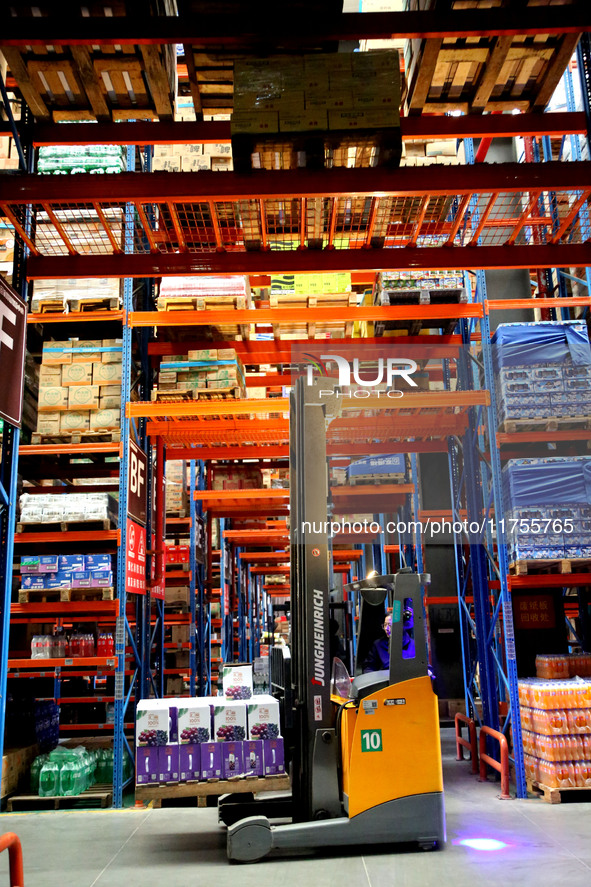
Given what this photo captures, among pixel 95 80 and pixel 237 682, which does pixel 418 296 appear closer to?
pixel 237 682

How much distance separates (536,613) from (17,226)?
27.7 ft

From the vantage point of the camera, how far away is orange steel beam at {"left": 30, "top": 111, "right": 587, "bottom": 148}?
5.42m

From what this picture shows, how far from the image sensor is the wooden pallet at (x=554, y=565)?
27.7ft

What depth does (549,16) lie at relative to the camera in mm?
4676

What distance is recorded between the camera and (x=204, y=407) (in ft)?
29.4

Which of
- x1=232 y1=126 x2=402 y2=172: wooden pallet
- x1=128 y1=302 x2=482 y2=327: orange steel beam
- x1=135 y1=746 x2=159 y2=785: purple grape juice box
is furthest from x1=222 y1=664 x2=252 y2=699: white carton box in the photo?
x1=232 y1=126 x2=402 y2=172: wooden pallet

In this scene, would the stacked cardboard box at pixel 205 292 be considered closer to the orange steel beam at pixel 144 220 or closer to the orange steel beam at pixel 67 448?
the orange steel beam at pixel 67 448

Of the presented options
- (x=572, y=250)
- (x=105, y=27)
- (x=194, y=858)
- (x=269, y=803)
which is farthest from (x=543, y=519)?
(x=105, y=27)

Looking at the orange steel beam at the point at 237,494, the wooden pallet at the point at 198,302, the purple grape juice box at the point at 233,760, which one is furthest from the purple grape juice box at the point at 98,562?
the orange steel beam at the point at 237,494

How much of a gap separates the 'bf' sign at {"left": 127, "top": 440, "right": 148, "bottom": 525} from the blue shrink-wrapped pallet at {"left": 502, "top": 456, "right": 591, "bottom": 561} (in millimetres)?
4391

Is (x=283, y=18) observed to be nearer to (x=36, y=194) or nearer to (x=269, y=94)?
(x=269, y=94)

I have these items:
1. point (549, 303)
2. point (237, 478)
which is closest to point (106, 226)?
point (549, 303)

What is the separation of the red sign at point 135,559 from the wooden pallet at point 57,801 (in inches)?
87.4

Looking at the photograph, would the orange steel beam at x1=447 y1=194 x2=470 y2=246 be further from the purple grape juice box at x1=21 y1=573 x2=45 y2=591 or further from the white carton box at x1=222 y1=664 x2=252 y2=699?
the purple grape juice box at x1=21 y1=573 x2=45 y2=591
